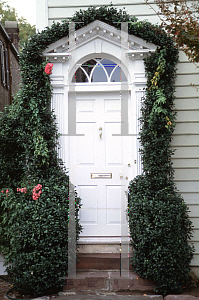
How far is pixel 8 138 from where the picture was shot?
4.61 metres

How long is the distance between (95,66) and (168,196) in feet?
7.93

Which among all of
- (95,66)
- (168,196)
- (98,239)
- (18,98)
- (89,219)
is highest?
(95,66)

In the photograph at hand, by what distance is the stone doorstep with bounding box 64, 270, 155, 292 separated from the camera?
4.21 meters

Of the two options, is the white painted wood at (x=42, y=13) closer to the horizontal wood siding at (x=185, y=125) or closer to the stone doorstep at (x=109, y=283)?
the horizontal wood siding at (x=185, y=125)

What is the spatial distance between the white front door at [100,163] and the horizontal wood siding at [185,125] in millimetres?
799

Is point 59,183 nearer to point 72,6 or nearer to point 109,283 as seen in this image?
point 109,283

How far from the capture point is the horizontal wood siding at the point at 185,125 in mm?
4922

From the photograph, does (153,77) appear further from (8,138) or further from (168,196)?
(8,138)

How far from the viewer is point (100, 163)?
16.8 ft

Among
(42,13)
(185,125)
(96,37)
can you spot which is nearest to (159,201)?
(185,125)

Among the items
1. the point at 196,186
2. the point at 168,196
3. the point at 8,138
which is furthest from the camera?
the point at 196,186

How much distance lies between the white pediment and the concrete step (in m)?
3.09

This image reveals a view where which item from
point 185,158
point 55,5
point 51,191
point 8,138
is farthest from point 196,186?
point 55,5

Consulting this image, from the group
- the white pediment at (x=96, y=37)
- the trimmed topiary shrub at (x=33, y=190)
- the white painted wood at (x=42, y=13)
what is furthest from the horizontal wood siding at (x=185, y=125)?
the trimmed topiary shrub at (x=33, y=190)
